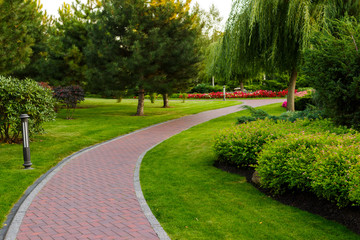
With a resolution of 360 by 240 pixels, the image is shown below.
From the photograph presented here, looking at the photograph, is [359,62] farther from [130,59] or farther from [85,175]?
[130,59]

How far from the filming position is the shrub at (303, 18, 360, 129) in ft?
23.4

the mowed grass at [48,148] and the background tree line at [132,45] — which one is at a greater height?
the background tree line at [132,45]

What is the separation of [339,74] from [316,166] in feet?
10.7

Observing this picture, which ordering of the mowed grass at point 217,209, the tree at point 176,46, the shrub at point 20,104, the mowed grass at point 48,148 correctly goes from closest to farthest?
the mowed grass at point 217,209 < the mowed grass at point 48,148 < the shrub at point 20,104 < the tree at point 176,46

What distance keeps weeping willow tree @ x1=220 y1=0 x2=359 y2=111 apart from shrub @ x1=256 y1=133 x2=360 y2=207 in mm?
6569

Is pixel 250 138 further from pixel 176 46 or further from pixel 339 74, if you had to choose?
pixel 176 46

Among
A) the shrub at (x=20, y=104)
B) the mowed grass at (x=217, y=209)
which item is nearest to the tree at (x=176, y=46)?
the shrub at (x=20, y=104)

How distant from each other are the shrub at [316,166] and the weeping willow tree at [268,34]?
657 cm

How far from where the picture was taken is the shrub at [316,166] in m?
4.73

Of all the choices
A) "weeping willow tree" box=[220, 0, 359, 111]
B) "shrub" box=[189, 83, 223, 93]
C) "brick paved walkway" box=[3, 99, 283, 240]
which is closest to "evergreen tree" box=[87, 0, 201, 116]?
"weeping willow tree" box=[220, 0, 359, 111]

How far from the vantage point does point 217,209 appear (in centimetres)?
536

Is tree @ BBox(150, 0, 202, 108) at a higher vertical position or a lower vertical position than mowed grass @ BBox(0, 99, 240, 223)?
higher

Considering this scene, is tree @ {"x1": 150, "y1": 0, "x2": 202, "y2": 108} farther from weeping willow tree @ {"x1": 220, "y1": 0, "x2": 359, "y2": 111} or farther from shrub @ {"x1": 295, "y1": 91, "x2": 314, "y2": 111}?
shrub @ {"x1": 295, "y1": 91, "x2": 314, "y2": 111}

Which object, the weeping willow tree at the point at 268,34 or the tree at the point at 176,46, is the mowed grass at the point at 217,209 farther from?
the tree at the point at 176,46
